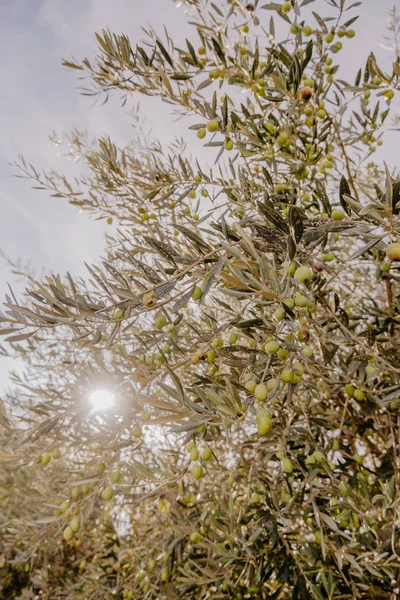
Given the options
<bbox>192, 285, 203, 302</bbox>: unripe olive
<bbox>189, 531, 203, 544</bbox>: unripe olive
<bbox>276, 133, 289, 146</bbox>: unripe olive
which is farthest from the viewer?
<bbox>189, 531, 203, 544</bbox>: unripe olive

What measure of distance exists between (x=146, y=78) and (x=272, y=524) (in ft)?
8.59

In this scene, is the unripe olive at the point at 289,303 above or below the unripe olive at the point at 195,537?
above

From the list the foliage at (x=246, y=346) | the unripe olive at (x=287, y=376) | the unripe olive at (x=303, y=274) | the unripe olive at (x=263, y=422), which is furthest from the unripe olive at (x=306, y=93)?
the unripe olive at (x=263, y=422)

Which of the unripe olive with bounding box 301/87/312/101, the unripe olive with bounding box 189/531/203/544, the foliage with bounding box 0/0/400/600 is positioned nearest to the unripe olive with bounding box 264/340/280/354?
the foliage with bounding box 0/0/400/600

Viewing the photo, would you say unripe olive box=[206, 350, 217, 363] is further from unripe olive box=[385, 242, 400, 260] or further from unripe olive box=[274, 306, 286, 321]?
A: unripe olive box=[385, 242, 400, 260]

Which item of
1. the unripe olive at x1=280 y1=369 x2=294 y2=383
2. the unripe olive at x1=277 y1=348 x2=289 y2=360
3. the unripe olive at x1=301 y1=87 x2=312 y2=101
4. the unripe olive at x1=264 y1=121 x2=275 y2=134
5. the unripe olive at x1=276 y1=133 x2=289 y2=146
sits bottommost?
the unripe olive at x1=280 y1=369 x2=294 y2=383

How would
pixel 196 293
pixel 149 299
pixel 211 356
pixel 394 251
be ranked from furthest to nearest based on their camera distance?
pixel 211 356, pixel 196 293, pixel 149 299, pixel 394 251

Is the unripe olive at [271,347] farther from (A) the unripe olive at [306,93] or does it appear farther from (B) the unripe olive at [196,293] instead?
(A) the unripe olive at [306,93]

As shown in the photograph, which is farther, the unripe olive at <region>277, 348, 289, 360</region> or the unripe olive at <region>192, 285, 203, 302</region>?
the unripe olive at <region>192, 285, 203, 302</region>

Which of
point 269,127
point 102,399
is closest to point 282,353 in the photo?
point 102,399

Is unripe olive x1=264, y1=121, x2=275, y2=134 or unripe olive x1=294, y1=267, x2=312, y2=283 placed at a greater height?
unripe olive x1=264, y1=121, x2=275, y2=134

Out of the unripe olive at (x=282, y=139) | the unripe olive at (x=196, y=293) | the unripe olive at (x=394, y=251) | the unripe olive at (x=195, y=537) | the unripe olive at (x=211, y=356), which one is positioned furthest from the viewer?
the unripe olive at (x=195, y=537)

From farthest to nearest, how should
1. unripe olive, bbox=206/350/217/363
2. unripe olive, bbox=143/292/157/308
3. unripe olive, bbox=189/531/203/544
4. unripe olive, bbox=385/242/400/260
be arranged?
1. unripe olive, bbox=189/531/203/544
2. unripe olive, bbox=206/350/217/363
3. unripe olive, bbox=143/292/157/308
4. unripe olive, bbox=385/242/400/260

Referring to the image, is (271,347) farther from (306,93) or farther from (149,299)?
(306,93)
